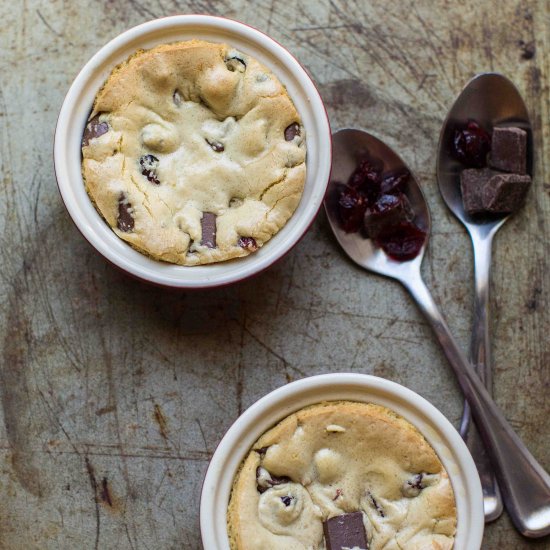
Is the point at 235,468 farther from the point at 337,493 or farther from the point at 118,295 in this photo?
the point at 118,295

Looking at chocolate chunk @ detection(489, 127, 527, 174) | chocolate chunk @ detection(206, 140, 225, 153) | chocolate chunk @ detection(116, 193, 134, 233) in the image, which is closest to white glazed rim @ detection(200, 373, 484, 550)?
chocolate chunk @ detection(116, 193, 134, 233)

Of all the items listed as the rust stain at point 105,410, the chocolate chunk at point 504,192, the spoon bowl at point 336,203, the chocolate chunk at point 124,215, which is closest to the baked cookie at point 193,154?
the chocolate chunk at point 124,215

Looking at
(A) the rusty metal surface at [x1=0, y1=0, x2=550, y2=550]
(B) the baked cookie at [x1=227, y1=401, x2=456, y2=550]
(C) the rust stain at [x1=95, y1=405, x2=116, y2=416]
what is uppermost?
(A) the rusty metal surface at [x1=0, y1=0, x2=550, y2=550]

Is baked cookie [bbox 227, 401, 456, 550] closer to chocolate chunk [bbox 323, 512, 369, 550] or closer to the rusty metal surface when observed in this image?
chocolate chunk [bbox 323, 512, 369, 550]

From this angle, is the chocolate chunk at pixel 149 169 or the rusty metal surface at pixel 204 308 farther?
the rusty metal surface at pixel 204 308

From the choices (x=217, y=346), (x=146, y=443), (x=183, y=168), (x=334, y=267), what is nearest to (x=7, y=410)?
(x=146, y=443)

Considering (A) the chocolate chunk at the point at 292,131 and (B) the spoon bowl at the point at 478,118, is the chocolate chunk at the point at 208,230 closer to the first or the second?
(A) the chocolate chunk at the point at 292,131

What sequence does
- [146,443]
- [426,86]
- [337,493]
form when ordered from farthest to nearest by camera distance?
[426,86], [146,443], [337,493]
